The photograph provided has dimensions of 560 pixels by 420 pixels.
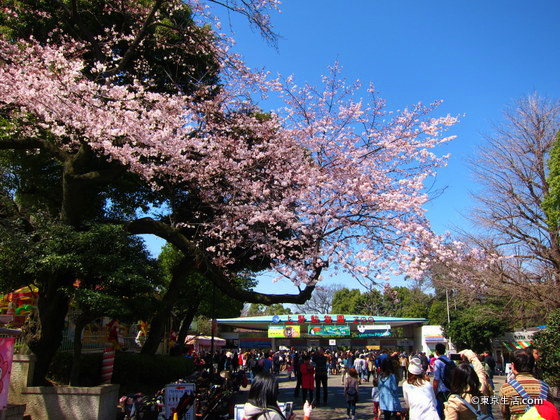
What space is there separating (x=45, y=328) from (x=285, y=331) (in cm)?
2622

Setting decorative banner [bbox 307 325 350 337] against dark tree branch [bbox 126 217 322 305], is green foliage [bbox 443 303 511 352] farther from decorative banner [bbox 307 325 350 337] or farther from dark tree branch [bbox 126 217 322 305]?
dark tree branch [bbox 126 217 322 305]

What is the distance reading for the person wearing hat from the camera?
16.0ft

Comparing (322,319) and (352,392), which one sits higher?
(322,319)

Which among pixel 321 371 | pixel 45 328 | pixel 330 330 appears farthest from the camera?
pixel 330 330

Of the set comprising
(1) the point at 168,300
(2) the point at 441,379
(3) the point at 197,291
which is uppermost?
(3) the point at 197,291

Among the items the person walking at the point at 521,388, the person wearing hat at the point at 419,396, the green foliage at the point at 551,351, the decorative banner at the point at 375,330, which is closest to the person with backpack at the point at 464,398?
the person walking at the point at 521,388

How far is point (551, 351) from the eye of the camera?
34.6ft

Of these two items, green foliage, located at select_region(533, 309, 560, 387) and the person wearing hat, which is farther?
green foliage, located at select_region(533, 309, 560, 387)

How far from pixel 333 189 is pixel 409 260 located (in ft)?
7.63

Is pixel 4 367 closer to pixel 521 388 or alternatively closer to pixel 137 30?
pixel 521 388

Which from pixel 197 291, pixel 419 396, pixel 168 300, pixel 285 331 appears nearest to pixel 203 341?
pixel 285 331

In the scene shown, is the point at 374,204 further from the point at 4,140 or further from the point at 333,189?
the point at 4,140

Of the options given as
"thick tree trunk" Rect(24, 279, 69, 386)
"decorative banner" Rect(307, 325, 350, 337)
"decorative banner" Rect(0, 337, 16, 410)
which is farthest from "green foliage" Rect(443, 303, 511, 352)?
"decorative banner" Rect(0, 337, 16, 410)

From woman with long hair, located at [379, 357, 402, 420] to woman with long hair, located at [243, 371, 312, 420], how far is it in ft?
13.0
